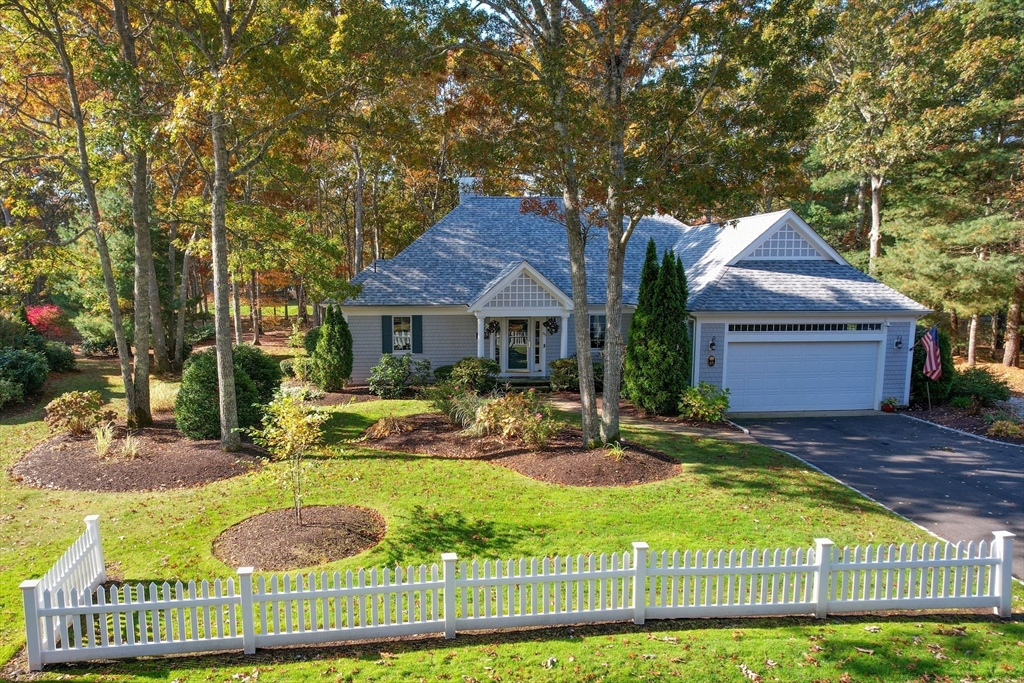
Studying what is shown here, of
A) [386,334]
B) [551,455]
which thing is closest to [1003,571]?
[551,455]

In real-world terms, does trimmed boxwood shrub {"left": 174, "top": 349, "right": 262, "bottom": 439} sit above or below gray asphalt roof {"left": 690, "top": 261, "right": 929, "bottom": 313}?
below

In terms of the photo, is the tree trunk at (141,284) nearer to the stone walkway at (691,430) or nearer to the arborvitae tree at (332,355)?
the arborvitae tree at (332,355)

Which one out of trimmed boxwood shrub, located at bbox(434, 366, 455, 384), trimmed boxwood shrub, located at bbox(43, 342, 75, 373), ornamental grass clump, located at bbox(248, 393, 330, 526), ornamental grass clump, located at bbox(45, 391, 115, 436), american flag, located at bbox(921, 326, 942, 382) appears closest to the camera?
ornamental grass clump, located at bbox(248, 393, 330, 526)

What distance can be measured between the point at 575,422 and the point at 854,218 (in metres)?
23.0

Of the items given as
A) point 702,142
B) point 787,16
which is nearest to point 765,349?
point 702,142

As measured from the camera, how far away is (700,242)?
20.9 metres

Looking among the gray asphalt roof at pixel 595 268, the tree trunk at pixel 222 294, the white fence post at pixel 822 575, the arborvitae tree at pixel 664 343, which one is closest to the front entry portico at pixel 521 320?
the gray asphalt roof at pixel 595 268

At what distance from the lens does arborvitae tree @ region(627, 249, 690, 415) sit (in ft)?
50.4

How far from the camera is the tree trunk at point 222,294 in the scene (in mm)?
11211

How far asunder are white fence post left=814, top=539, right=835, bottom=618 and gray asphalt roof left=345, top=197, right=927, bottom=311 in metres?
10.3

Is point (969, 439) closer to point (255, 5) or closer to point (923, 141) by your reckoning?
point (923, 141)

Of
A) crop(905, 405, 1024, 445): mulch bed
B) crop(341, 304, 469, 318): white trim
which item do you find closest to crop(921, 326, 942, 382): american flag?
crop(905, 405, 1024, 445): mulch bed

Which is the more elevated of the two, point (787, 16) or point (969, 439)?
point (787, 16)

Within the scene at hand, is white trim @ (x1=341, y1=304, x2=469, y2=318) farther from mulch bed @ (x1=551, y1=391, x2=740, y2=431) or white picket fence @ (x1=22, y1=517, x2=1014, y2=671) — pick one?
white picket fence @ (x1=22, y1=517, x2=1014, y2=671)
